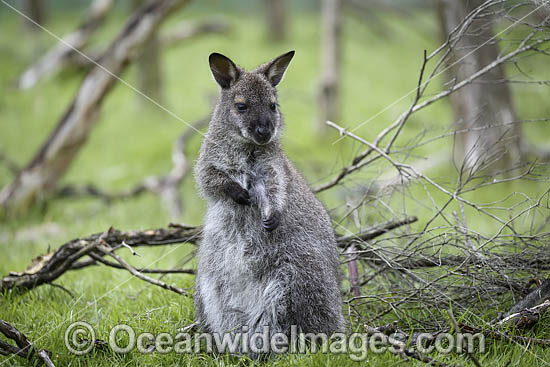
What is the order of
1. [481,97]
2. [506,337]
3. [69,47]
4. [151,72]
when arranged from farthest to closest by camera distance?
1. [151,72]
2. [481,97]
3. [69,47]
4. [506,337]

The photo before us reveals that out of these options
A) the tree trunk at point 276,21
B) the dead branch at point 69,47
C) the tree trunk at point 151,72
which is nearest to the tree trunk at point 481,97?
the dead branch at point 69,47

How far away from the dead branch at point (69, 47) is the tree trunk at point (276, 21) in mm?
7944

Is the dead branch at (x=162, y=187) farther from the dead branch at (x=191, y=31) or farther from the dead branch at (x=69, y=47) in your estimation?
the dead branch at (x=191, y=31)

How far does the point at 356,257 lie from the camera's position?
4336mm

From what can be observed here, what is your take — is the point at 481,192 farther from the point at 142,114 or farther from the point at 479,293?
the point at 142,114

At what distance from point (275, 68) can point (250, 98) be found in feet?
1.10

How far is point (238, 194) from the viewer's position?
354cm

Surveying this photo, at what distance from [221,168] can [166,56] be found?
598 inches

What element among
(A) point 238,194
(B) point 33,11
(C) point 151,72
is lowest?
(A) point 238,194

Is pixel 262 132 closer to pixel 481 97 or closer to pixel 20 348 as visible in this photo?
pixel 20 348

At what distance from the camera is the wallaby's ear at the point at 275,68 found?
383 cm

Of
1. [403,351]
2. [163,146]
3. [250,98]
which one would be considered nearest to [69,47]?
[163,146]

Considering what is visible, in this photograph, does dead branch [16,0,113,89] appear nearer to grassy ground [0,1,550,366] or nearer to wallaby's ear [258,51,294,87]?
grassy ground [0,1,550,366]

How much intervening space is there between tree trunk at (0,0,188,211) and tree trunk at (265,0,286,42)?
12.0 m
